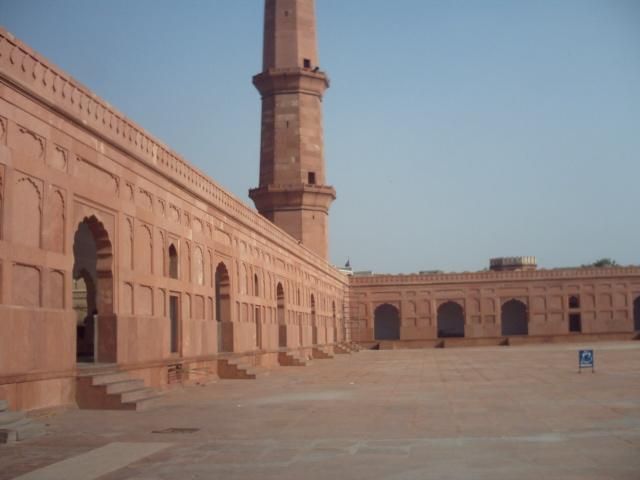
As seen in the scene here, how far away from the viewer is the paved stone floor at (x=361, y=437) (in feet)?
21.1

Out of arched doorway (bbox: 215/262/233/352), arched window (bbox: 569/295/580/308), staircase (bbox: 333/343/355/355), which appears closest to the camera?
arched doorway (bbox: 215/262/233/352)

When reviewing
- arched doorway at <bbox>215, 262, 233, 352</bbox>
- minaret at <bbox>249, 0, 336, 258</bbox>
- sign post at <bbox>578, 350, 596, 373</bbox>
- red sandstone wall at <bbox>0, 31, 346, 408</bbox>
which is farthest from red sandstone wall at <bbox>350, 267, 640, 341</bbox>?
sign post at <bbox>578, 350, 596, 373</bbox>

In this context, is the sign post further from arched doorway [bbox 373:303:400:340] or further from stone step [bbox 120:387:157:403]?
arched doorway [bbox 373:303:400:340]

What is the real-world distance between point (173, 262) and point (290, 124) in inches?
812

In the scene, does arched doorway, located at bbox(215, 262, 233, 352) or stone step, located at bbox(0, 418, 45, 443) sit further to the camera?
arched doorway, located at bbox(215, 262, 233, 352)

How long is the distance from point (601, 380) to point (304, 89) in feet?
77.9

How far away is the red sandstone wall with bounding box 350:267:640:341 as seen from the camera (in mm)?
47031

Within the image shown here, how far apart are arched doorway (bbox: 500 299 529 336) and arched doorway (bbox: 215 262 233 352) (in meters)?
34.3

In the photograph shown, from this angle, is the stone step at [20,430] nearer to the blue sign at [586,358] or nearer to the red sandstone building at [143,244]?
the red sandstone building at [143,244]

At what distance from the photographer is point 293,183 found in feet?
117

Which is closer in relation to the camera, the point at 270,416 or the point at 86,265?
the point at 270,416

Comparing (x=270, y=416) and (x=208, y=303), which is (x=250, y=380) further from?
(x=270, y=416)

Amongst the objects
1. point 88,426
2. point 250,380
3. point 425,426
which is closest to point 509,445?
point 425,426

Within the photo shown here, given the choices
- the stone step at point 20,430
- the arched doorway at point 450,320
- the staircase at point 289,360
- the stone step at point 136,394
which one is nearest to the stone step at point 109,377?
the stone step at point 136,394
